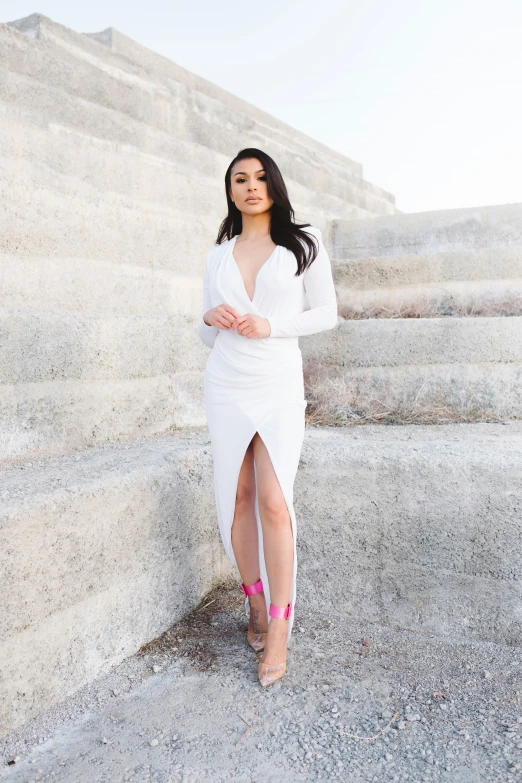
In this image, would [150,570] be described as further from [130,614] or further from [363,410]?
[363,410]

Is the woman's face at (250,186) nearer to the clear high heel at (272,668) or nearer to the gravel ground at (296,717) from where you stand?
the clear high heel at (272,668)

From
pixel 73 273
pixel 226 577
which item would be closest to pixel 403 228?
pixel 73 273

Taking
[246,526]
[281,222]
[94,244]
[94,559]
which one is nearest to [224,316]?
[281,222]

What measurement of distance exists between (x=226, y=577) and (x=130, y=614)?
0.74 meters

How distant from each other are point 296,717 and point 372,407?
2426 millimetres

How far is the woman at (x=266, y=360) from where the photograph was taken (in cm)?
252

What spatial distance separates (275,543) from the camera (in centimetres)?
254

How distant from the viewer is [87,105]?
427 centimetres

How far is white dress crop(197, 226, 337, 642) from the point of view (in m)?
2.52

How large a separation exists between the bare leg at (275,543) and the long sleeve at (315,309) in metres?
0.42

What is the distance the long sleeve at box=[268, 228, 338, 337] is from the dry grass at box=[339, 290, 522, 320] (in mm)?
2653

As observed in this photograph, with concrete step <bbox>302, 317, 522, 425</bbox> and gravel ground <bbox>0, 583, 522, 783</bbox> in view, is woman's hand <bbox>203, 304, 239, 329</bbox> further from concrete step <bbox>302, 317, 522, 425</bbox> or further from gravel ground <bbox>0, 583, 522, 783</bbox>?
concrete step <bbox>302, 317, 522, 425</bbox>

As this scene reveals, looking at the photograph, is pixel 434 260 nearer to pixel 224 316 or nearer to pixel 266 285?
pixel 266 285

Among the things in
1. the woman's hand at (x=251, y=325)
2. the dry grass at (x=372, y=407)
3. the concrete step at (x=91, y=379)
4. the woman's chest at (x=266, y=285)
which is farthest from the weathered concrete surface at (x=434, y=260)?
the woman's hand at (x=251, y=325)
